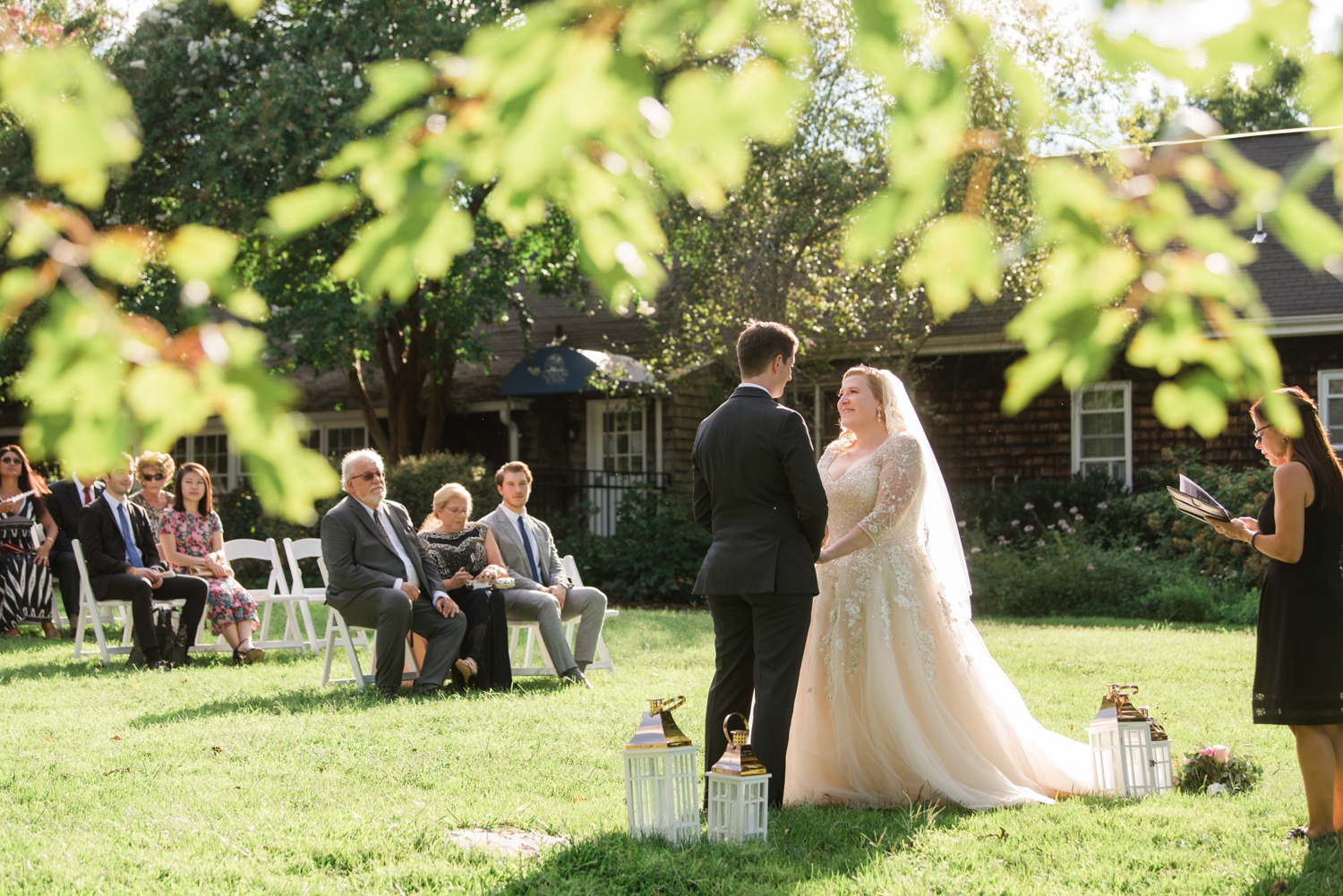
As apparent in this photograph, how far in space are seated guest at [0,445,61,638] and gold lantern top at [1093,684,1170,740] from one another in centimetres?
987

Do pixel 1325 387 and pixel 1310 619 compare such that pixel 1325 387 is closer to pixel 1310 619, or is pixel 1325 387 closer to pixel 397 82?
pixel 1310 619

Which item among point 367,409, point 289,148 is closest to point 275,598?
point 289,148

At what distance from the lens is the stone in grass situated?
14.9ft

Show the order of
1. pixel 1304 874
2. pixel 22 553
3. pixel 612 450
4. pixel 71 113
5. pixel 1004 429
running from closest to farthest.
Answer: pixel 71 113 < pixel 1304 874 < pixel 22 553 < pixel 1004 429 < pixel 612 450

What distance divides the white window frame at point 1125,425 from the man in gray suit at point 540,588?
10306 millimetres

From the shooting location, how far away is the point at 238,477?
78.1ft

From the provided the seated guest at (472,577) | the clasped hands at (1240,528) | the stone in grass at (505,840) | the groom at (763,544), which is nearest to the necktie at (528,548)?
the seated guest at (472,577)

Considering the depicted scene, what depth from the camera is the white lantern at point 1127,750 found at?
535 centimetres

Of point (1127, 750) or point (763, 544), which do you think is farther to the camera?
point (1127, 750)

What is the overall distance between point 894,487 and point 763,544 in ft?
2.67

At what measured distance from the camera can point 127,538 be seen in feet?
33.0

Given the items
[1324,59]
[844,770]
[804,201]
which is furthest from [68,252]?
[804,201]

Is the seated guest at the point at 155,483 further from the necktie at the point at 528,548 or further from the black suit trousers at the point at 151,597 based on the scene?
the necktie at the point at 528,548

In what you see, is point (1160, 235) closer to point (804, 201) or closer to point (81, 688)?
point (81, 688)
